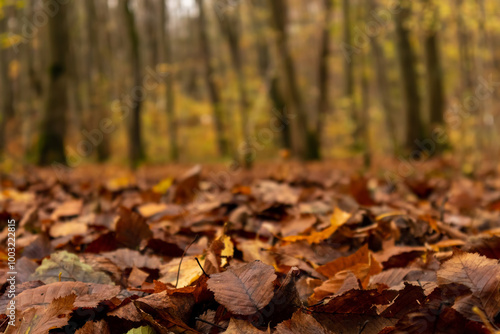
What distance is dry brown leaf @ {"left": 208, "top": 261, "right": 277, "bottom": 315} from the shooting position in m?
0.99

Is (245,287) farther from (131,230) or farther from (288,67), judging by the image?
(288,67)

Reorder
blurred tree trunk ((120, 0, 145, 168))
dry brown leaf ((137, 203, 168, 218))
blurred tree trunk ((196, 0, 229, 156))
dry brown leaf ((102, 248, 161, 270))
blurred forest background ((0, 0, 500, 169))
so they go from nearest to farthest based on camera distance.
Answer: dry brown leaf ((102, 248, 161, 270)) < dry brown leaf ((137, 203, 168, 218)) < blurred forest background ((0, 0, 500, 169)) < blurred tree trunk ((120, 0, 145, 168)) < blurred tree trunk ((196, 0, 229, 156))

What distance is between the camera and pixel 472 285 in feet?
3.22

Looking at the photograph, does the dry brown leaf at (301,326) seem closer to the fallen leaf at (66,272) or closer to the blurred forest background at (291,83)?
the fallen leaf at (66,272)

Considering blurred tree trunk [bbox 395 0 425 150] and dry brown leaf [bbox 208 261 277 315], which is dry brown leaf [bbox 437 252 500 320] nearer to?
dry brown leaf [bbox 208 261 277 315]

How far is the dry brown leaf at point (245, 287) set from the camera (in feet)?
3.26

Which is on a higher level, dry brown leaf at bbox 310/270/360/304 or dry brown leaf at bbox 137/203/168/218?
dry brown leaf at bbox 310/270/360/304

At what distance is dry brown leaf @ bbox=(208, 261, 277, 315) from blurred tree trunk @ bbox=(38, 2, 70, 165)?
9559 millimetres

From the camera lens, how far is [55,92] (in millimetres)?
10219

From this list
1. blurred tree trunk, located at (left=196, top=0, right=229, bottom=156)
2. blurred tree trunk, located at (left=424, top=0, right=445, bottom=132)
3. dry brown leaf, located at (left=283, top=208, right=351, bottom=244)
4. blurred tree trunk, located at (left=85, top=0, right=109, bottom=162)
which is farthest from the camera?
blurred tree trunk, located at (left=196, top=0, right=229, bottom=156)

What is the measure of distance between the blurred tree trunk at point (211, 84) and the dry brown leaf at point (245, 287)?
19.7m

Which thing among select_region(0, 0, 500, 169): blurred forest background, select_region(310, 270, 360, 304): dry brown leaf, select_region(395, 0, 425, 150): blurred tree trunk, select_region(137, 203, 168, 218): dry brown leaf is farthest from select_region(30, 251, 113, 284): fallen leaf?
select_region(395, 0, 425, 150): blurred tree trunk

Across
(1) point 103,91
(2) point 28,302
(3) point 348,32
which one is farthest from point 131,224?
(1) point 103,91

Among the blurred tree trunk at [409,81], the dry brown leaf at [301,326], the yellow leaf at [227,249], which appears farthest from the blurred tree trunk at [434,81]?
the dry brown leaf at [301,326]
